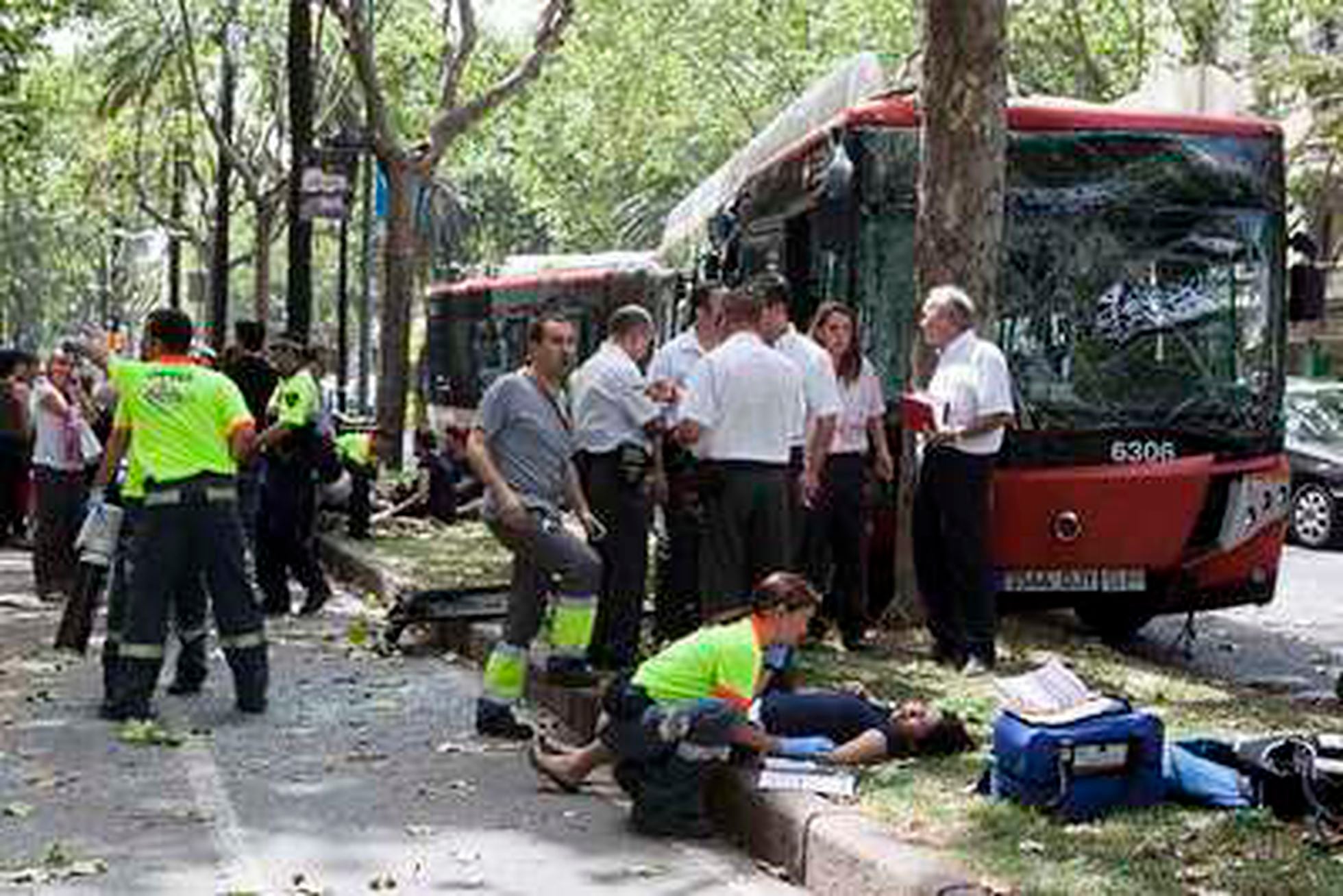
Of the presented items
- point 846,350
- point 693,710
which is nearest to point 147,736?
point 693,710

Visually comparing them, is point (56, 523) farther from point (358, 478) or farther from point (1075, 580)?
point (1075, 580)

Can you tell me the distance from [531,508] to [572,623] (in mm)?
570

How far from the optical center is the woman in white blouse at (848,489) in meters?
10.2

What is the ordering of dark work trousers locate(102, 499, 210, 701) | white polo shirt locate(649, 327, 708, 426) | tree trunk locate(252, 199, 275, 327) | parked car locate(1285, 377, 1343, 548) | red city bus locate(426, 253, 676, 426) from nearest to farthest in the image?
dark work trousers locate(102, 499, 210, 701) < white polo shirt locate(649, 327, 708, 426) < parked car locate(1285, 377, 1343, 548) < red city bus locate(426, 253, 676, 426) < tree trunk locate(252, 199, 275, 327)

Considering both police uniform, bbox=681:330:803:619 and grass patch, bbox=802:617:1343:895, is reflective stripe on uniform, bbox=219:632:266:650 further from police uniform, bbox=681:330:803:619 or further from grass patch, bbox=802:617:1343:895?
grass patch, bbox=802:617:1343:895

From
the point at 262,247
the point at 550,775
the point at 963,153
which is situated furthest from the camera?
the point at 262,247

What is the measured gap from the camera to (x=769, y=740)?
732 centimetres

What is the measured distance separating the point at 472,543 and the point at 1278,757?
11.0 m

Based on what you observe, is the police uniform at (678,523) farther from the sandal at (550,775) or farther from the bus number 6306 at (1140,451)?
the bus number 6306 at (1140,451)

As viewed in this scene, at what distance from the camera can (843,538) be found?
10359mm

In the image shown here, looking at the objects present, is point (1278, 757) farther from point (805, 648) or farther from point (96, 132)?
point (96, 132)

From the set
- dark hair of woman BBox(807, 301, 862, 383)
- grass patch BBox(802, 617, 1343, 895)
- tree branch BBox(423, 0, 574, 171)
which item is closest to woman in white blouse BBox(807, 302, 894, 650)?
dark hair of woman BBox(807, 301, 862, 383)

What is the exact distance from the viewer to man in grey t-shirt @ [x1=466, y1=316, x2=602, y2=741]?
8695mm

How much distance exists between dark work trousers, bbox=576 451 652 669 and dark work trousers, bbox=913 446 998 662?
4.26ft
